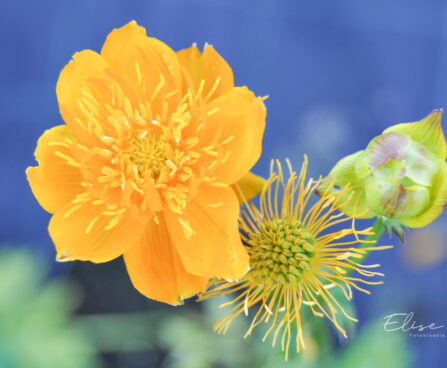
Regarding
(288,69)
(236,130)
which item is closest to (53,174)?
(236,130)

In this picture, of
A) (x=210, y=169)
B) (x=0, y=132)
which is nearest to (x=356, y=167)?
(x=210, y=169)

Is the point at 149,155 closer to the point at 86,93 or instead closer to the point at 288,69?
the point at 86,93

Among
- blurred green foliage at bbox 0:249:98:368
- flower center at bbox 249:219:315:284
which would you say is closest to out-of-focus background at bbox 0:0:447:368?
blurred green foliage at bbox 0:249:98:368

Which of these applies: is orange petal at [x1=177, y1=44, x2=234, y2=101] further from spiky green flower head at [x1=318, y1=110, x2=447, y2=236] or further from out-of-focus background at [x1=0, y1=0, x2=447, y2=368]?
out-of-focus background at [x1=0, y1=0, x2=447, y2=368]

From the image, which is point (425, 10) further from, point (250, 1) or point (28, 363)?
point (28, 363)

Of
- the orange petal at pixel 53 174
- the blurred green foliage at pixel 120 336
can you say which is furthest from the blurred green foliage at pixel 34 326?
the orange petal at pixel 53 174

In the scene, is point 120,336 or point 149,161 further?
point 120,336

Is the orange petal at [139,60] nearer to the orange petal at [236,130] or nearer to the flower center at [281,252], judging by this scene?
the orange petal at [236,130]
